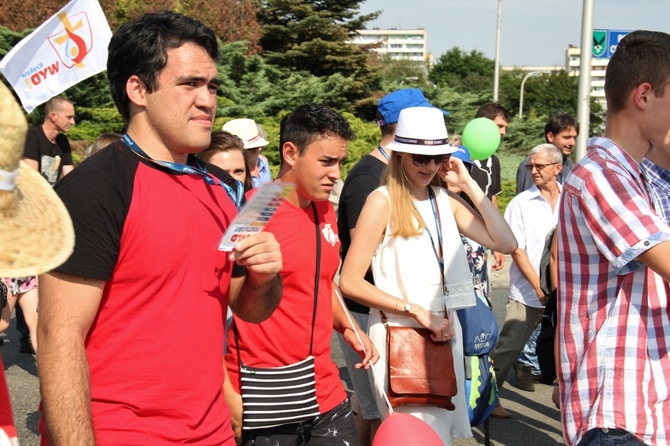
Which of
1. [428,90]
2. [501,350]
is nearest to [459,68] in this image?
[428,90]

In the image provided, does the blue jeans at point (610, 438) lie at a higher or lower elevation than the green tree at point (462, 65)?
higher

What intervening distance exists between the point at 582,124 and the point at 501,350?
5.92 meters

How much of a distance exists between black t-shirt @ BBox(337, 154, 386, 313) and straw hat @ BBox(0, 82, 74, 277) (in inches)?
123

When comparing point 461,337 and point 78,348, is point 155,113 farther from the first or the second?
point 461,337

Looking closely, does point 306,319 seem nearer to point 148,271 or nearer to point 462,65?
point 148,271

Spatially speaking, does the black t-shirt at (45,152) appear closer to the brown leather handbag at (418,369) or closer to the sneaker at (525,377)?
the sneaker at (525,377)

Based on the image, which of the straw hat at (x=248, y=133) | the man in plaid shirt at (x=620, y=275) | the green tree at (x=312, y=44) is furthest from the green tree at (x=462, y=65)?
the man in plaid shirt at (x=620, y=275)

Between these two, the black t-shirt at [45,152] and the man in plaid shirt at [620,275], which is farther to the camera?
the black t-shirt at [45,152]

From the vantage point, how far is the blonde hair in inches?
156

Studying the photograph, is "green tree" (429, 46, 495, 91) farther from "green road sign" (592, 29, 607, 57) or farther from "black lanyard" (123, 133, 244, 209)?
"black lanyard" (123, 133, 244, 209)

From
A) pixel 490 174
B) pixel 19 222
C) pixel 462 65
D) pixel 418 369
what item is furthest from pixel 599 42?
pixel 462 65

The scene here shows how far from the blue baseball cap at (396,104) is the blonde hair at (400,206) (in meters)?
1.16

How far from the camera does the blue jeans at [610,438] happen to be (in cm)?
259

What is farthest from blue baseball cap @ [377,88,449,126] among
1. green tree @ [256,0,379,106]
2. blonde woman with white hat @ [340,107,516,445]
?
green tree @ [256,0,379,106]
